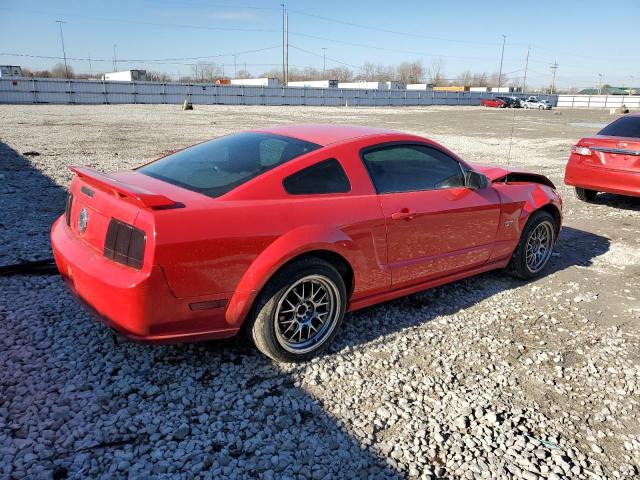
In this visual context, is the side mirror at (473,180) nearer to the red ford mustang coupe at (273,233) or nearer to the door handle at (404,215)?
the red ford mustang coupe at (273,233)

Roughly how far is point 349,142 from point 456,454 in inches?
85.0

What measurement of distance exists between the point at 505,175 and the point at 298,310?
8.57 ft

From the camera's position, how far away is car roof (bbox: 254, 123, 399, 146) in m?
3.67

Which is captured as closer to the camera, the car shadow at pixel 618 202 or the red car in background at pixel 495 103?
the car shadow at pixel 618 202

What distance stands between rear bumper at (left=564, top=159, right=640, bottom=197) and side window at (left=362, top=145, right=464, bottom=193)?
15.4 feet

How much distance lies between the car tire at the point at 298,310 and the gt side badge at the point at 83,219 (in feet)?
3.96

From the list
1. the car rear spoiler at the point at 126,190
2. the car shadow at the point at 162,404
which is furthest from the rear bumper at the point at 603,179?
the car rear spoiler at the point at 126,190

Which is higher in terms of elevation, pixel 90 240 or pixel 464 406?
pixel 90 240

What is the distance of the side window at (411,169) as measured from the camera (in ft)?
12.1

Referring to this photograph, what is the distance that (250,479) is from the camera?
7.68 ft

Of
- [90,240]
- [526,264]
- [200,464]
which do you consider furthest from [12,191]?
[526,264]

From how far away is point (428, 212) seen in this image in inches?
151

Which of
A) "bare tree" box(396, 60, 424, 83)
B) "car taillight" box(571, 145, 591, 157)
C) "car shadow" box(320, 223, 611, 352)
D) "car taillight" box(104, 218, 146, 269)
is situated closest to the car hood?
"car shadow" box(320, 223, 611, 352)

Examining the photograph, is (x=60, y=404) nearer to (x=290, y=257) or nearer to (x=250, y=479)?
(x=250, y=479)
